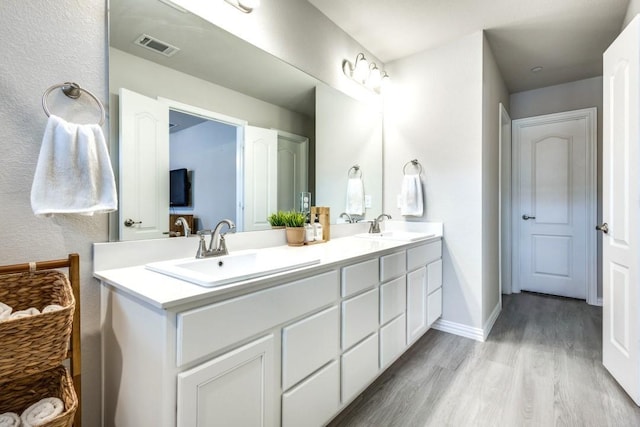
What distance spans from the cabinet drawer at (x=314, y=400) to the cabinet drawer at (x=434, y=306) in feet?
3.86

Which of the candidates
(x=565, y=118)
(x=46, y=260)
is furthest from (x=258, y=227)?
(x=565, y=118)

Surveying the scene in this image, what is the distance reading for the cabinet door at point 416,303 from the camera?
207cm

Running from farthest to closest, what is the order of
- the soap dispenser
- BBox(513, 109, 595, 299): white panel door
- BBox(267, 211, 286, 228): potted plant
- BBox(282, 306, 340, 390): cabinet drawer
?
1. BBox(513, 109, 595, 299): white panel door
2. the soap dispenser
3. BBox(267, 211, 286, 228): potted plant
4. BBox(282, 306, 340, 390): cabinet drawer

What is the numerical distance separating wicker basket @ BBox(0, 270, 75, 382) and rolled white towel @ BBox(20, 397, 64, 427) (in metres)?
0.14

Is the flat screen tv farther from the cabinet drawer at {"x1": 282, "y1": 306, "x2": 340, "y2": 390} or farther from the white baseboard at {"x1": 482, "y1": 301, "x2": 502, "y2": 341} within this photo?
the white baseboard at {"x1": 482, "y1": 301, "x2": 502, "y2": 341}

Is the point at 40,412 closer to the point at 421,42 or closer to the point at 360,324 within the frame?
the point at 360,324

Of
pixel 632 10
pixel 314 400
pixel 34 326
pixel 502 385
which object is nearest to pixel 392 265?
pixel 314 400

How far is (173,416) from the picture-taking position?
866 millimetres

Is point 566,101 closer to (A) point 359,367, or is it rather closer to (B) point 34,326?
(A) point 359,367

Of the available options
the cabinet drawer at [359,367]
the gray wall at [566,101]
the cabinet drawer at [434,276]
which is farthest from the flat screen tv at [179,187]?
the gray wall at [566,101]

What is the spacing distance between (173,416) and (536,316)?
3271mm

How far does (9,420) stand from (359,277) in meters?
1.30

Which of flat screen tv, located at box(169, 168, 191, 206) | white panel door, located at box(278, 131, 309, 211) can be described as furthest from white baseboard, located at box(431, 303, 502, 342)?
flat screen tv, located at box(169, 168, 191, 206)

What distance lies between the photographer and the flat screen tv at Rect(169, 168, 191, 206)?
1399 millimetres
